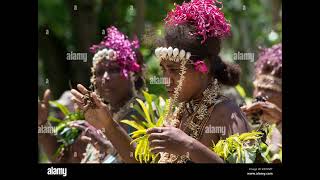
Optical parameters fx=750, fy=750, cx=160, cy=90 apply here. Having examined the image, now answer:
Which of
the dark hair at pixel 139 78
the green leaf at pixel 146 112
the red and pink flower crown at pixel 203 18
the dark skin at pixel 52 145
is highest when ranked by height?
the red and pink flower crown at pixel 203 18

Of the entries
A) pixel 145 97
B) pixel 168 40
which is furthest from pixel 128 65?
pixel 168 40

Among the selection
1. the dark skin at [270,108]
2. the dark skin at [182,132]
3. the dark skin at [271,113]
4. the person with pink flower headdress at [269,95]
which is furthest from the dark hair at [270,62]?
the dark skin at [182,132]

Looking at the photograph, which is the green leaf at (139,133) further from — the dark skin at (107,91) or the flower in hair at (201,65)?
the dark skin at (107,91)

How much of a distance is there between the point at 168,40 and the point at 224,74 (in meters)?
0.52

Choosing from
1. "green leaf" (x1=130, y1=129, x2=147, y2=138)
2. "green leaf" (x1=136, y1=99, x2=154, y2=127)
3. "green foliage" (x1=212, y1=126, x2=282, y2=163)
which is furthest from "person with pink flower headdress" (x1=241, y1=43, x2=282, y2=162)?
"green leaf" (x1=130, y1=129, x2=147, y2=138)

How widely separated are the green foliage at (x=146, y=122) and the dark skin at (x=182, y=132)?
0.11 meters

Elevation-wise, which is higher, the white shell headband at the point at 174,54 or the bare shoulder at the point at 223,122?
the white shell headband at the point at 174,54

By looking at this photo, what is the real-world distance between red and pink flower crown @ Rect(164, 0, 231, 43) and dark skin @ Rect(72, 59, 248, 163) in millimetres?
276

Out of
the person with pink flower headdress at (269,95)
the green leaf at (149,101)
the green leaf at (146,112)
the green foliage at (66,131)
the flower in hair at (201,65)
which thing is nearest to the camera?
the flower in hair at (201,65)

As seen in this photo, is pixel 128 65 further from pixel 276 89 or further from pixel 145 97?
pixel 276 89

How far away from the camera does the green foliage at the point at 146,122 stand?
5054 millimetres

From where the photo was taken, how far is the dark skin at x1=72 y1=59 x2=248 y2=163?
14.4 ft

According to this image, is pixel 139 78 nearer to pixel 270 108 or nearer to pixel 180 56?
pixel 270 108
